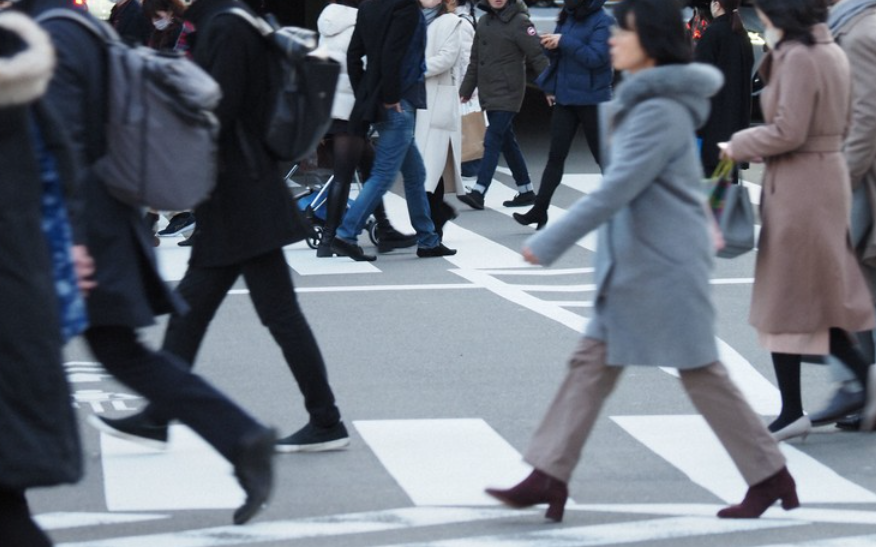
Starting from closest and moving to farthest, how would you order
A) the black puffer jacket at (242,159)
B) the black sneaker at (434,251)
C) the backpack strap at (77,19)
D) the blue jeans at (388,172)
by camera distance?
the backpack strap at (77,19), the black puffer jacket at (242,159), the blue jeans at (388,172), the black sneaker at (434,251)

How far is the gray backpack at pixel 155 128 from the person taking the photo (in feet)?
17.5

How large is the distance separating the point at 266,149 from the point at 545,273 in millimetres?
5122

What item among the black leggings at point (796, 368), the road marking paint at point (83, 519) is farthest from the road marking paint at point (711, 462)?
the road marking paint at point (83, 519)

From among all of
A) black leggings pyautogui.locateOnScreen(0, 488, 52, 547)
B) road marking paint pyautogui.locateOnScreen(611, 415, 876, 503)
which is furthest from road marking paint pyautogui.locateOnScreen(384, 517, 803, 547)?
black leggings pyautogui.locateOnScreen(0, 488, 52, 547)

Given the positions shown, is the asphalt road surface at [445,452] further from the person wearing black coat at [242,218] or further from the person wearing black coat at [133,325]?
the person wearing black coat at [242,218]

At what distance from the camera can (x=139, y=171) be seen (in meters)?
5.44

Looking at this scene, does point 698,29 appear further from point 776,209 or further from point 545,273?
point 776,209

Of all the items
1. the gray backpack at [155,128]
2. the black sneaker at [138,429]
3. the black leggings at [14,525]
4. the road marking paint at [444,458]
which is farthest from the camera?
the black sneaker at [138,429]

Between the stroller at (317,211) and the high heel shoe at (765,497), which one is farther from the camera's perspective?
the stroller at (317,211)

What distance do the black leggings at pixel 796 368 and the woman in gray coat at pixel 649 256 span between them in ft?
3.58

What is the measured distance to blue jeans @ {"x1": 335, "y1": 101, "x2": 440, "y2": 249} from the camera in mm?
11492

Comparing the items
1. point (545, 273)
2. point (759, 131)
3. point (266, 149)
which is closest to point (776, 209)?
point (759, 131)

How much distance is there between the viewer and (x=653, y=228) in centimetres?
546

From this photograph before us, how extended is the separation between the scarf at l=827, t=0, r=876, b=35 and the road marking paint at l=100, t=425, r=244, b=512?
2.92 m
